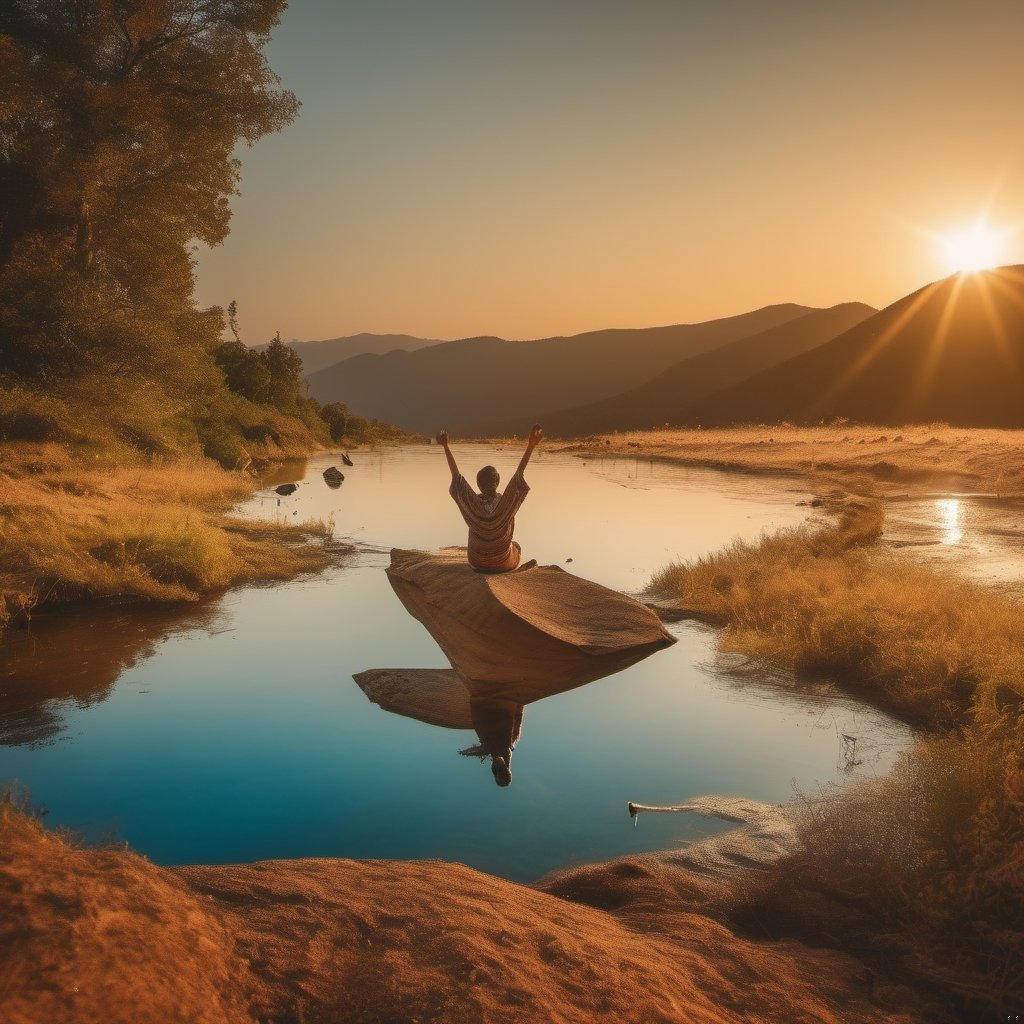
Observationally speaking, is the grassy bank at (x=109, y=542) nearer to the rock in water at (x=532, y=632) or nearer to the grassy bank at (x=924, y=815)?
the rock in water at (x=532, y=632)

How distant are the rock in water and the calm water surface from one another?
0.52 m

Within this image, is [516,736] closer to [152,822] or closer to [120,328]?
[152,822]

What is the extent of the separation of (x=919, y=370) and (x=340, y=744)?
3578 inches

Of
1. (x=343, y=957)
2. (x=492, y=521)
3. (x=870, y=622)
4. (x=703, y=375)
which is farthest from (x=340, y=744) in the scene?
(x=703, y=375)

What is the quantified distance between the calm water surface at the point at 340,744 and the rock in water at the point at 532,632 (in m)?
0.52

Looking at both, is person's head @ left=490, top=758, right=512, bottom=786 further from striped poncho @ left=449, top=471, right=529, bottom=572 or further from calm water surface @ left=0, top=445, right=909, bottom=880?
striped poncho @ left=449, top=471, right=529, bottom=572

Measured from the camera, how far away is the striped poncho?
9.87 m

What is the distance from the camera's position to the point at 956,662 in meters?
8.56

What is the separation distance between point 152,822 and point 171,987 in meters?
4.18

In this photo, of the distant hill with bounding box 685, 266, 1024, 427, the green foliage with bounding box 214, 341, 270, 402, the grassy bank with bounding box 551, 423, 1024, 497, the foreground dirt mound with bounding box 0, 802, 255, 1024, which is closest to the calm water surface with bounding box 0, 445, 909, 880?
the foreground dirt mound with bounding box 0, 802, 255, 1024

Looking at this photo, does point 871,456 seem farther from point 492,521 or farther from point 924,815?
point 924,815

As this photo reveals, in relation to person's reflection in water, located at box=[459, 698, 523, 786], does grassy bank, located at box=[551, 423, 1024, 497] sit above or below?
above

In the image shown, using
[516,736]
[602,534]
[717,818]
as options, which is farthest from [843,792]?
[602,534]

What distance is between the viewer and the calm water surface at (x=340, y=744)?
254 inches
